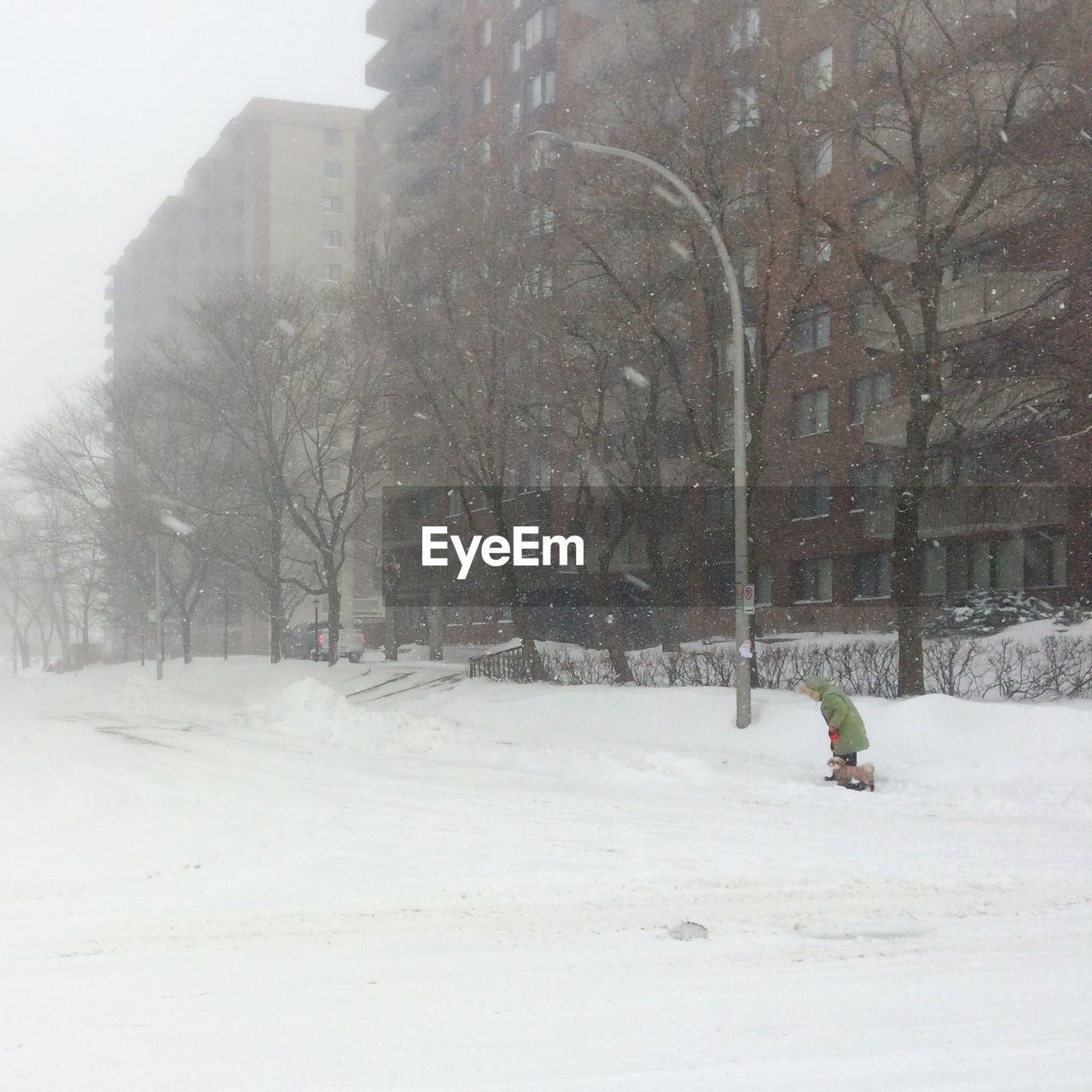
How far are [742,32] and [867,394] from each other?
56.7 feet

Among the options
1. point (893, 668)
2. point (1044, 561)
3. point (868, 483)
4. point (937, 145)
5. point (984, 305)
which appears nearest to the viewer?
point (937, 145)

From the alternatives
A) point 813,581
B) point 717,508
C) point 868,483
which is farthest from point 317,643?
point 868,483

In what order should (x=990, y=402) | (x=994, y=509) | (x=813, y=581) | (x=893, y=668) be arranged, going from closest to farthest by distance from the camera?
1. (x=893, y=668)
2. (x=990, y=402)
3. (x=994, y=509)
4. (x=813, y=581)

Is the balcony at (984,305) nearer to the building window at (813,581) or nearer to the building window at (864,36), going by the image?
the building window at (864,36)

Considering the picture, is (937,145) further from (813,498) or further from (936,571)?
(813,498)

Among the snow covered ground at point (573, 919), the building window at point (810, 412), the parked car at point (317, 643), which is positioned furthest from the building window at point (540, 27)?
the snow covered ground at point (573, 919)

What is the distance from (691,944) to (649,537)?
17674 mm

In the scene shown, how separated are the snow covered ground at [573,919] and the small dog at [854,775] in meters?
0.28

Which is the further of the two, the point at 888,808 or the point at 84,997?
the point at 888,808

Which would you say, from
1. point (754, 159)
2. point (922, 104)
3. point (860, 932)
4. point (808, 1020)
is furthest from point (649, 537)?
point (808, 1020)

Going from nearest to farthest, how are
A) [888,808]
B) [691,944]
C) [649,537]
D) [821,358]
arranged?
[691,944] → [888,808] → [649,537] → [821,358]

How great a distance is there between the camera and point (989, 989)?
18.8 ft

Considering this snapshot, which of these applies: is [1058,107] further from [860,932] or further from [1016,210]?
[860,932]

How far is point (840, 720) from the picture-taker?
1283 centimetres
